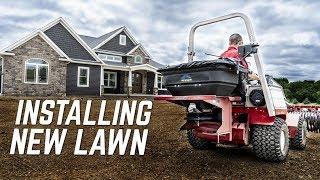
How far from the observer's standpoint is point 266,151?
19.7 feet

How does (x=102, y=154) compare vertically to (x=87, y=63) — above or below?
below

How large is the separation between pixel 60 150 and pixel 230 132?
363 cm

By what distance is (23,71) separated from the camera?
82.7 feet

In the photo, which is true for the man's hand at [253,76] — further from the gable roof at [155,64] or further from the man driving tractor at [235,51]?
the gable roof at [155,64]

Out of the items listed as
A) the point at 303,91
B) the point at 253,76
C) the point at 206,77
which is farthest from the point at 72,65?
the point at 206,77

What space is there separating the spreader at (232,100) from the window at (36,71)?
71.3 feet

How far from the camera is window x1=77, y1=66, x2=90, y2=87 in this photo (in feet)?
95.9

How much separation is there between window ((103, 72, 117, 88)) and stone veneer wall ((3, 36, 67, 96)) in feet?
26.0

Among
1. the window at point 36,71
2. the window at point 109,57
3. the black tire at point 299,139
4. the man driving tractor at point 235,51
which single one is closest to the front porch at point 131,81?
the window at point 109,57

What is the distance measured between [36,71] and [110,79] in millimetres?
10538

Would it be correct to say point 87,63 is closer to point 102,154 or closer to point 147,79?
point 147,79

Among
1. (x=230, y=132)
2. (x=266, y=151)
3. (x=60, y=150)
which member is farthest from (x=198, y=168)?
(x=60, y=150)

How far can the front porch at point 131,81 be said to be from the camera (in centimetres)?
3481

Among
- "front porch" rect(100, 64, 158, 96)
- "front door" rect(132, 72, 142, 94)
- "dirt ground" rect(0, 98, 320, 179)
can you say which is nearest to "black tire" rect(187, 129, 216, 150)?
"dirt ground" rect(0, 98, 320, 179)
